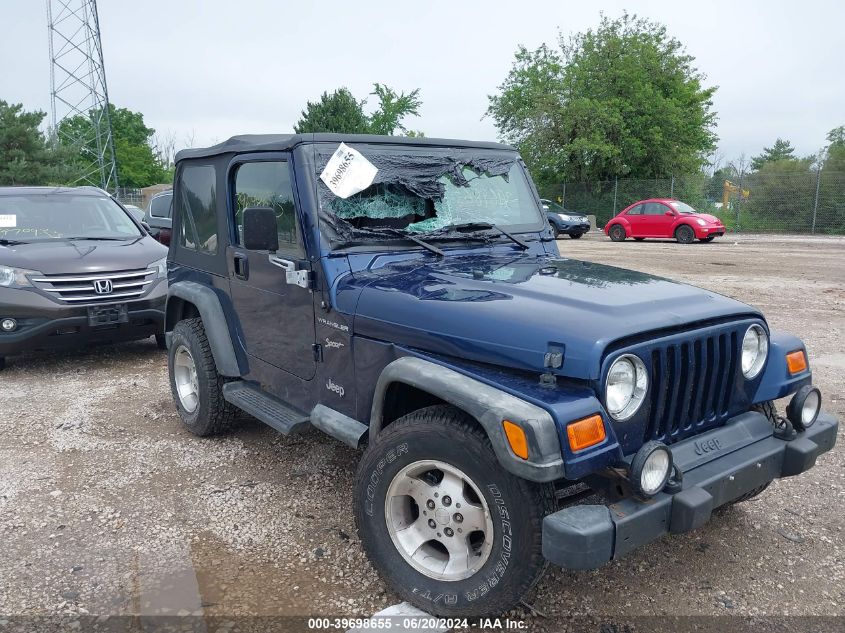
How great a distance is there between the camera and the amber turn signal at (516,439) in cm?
223

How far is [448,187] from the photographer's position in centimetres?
378

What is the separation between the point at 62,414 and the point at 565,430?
448cm

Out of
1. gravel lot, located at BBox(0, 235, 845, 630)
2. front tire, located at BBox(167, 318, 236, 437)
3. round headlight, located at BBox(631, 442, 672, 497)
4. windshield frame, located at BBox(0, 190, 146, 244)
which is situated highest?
windshield frame, located at BBox(0, 190, 146, 244)

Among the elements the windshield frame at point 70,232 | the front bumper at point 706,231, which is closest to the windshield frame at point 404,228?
the windshield frame at point 70,232

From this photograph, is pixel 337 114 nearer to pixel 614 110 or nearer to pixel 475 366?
pixel 614 110

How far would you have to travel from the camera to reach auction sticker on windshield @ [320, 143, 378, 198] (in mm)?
3430

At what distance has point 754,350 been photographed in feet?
9.96

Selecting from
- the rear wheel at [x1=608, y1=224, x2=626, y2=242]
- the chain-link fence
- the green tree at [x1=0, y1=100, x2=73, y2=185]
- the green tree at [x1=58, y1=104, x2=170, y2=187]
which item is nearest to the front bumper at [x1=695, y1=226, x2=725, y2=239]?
the rear wheel at [x1=608, y1=224, x2=626, y2=242]

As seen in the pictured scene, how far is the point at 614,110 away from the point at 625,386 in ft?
97.8

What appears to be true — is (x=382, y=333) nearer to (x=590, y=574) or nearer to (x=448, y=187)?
(x=448, y=187)

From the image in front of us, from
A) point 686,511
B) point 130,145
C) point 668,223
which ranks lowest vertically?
point 686,511

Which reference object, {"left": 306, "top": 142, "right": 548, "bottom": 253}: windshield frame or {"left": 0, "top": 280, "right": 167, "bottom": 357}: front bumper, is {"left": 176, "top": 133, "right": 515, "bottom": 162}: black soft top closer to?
{"left": 306, "top": 142, "right": 548, "bottom": 253}: windshield frame

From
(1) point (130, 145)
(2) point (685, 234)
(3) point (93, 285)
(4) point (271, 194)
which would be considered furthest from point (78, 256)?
(1) point (130, 145)

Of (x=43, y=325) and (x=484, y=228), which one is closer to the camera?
(x=484, y=228)
